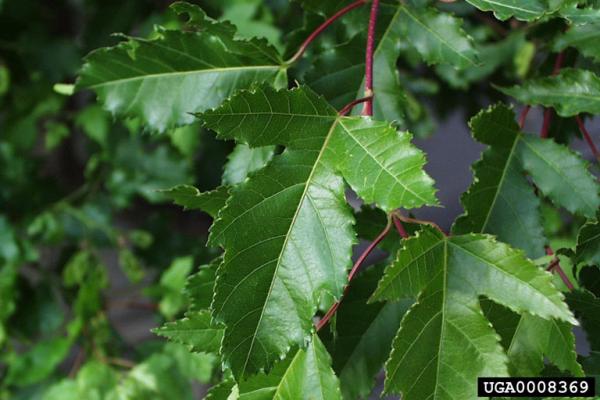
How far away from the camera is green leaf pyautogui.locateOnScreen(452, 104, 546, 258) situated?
51cm

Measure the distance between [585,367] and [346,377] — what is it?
16 centimetres

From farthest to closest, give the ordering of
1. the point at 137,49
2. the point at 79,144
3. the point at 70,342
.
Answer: the point at 79,144
the point at 70,342
the point at 137,49

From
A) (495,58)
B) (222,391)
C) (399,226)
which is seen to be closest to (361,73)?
(399,226)

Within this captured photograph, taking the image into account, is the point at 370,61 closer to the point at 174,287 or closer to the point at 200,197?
the point at 200,197

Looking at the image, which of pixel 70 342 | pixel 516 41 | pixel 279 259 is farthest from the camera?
pixel 70 342

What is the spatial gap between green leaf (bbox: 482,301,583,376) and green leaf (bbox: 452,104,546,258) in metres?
0.08

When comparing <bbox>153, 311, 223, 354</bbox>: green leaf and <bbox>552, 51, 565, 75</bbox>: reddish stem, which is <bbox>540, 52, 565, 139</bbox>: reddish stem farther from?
<bbox>153, 311, 223, 354</bbox>: green leaf

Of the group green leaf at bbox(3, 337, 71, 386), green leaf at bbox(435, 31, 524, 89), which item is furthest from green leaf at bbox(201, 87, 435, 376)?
green leaf at bbox(3, 337, 71, 386)

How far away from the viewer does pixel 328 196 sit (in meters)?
0.42

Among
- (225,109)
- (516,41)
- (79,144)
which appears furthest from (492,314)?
(79,144)

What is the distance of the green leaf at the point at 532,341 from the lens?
0.42 m

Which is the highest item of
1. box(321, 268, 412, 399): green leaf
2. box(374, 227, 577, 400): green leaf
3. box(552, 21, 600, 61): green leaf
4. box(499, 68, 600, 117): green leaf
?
box(552, 21, 600, 61): green leaf

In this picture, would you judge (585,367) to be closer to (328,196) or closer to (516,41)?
(328,196)

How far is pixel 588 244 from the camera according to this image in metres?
0.45
